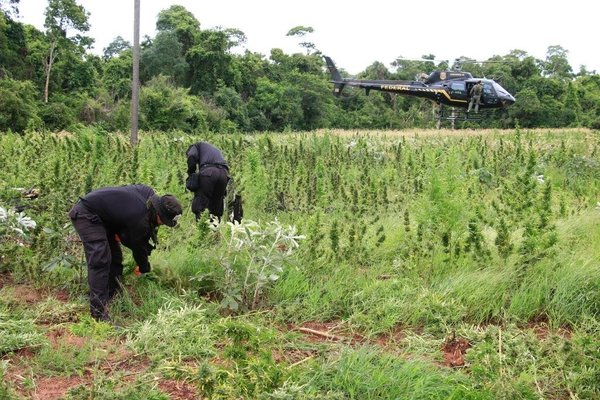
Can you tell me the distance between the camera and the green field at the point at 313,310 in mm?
3643

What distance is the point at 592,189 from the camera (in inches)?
347

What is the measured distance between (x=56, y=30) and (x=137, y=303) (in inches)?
1460

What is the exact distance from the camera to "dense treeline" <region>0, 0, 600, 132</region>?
31500 mm

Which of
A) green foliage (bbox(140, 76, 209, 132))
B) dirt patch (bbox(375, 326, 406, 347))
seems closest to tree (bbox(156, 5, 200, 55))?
green foliage (bbox(140, 76, 209, 132))

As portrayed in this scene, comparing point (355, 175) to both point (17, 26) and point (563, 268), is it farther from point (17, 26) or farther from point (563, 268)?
point (17, 26)

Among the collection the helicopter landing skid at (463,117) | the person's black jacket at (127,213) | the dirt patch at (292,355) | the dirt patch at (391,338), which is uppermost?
the helicopter landing skid at (463,117)

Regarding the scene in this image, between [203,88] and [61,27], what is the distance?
10314 mm

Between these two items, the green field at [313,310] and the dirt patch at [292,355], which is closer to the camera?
the green field at [313,310]

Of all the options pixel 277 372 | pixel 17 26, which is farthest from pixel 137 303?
pixel 17 26

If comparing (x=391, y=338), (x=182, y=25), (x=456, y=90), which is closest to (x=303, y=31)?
(x=182, y=25)

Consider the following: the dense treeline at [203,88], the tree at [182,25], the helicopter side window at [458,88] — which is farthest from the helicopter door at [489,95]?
the tree at [182,25]

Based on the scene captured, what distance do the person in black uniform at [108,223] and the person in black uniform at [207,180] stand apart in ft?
6.39

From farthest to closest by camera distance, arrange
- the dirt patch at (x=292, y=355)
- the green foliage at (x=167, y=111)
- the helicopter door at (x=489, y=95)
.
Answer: the green foliage at (x=167, y=111) < the helicopter door at (x=489, y=95) < the dirt patch at (x=292, y=355)

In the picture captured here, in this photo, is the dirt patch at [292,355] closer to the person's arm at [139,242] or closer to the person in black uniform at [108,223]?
the person in black uniform at [108,223]
